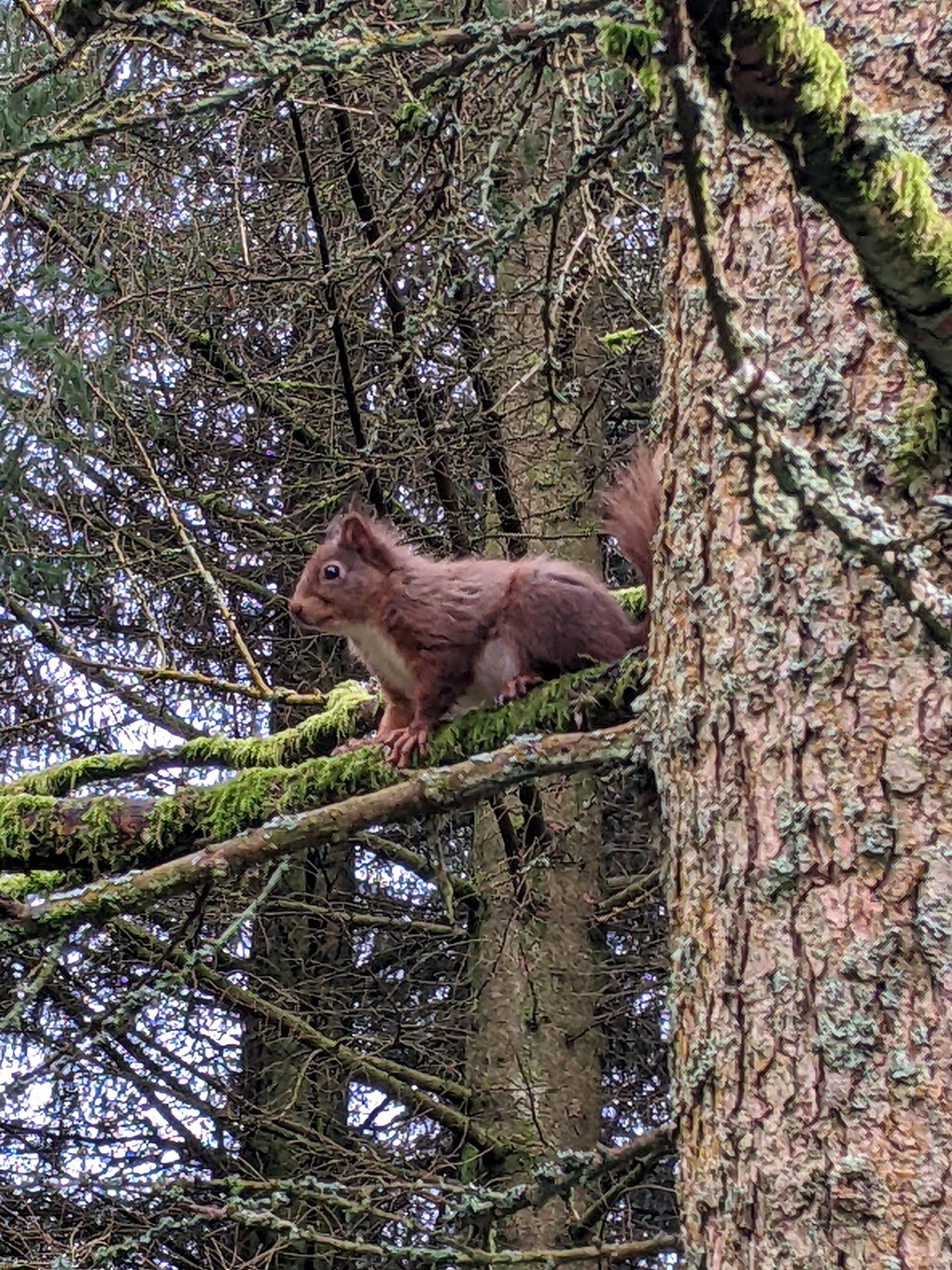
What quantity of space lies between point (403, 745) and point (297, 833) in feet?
2.05

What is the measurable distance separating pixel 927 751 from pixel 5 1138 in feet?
16.2

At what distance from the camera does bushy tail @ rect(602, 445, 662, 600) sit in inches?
131

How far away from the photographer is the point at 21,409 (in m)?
4.77

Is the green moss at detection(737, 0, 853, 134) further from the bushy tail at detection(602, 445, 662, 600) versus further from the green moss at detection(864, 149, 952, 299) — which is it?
the bushy tail at detection(602, 445, 662, 600)

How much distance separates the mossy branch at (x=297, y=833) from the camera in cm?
292

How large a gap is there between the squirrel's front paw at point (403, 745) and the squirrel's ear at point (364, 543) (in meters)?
0.91

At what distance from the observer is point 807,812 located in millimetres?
2215

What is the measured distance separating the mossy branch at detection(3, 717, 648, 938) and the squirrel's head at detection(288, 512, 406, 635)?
151 cm

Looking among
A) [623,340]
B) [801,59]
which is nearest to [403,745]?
[623,340]

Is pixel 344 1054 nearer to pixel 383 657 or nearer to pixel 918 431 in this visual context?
pixel 383 657

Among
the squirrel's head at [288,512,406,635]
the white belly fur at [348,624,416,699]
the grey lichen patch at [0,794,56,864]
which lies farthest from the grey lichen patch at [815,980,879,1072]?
the squirrel's head at [288,512,406,635]

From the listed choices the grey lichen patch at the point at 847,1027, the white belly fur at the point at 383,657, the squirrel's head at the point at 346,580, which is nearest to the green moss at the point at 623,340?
the squirrel's head at the point at 346,580

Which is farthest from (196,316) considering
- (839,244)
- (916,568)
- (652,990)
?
(916,568)

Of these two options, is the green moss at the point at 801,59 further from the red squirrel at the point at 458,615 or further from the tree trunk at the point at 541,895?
the tree trunk at the point at 541,895
